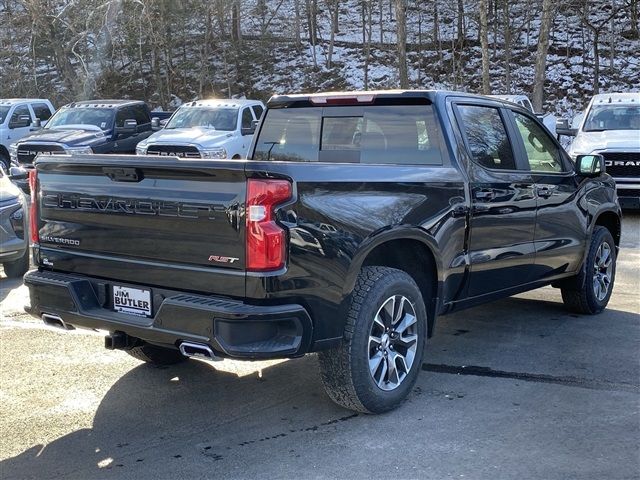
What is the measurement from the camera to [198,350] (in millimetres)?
3984

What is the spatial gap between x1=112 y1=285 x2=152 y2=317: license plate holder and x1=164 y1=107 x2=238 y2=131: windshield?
1309cm

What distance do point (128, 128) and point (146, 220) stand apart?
1460 centimetres

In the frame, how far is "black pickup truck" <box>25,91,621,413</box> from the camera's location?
12.8 ft

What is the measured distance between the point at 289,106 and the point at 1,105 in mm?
17472

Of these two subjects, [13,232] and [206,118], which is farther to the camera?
[206,118]

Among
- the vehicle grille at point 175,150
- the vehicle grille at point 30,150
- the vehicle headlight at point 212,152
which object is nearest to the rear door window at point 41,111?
the vehicle grille at point 30,150

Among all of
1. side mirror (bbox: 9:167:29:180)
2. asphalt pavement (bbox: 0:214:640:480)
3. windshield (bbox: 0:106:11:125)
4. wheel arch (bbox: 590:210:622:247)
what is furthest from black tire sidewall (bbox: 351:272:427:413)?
windshield (bbox: 0:106:11:125)

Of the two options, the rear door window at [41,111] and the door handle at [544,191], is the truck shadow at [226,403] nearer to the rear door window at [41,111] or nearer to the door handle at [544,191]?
the door handle at [544,191]

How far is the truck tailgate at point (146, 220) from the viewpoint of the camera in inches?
154

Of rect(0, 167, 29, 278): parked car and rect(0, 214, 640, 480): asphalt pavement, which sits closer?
rect(0, 214, 640, 480): asphalt pavement

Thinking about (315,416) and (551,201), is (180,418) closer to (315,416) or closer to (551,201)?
(315,416)

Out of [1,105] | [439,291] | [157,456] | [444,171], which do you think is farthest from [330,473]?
[1,105]

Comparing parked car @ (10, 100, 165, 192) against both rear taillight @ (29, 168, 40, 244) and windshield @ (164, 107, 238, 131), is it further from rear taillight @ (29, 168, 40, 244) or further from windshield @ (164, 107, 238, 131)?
rear taillight @ (29, 168, 40, 244)

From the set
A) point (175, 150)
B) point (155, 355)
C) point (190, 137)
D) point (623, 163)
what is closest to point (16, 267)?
point (155, 355)
